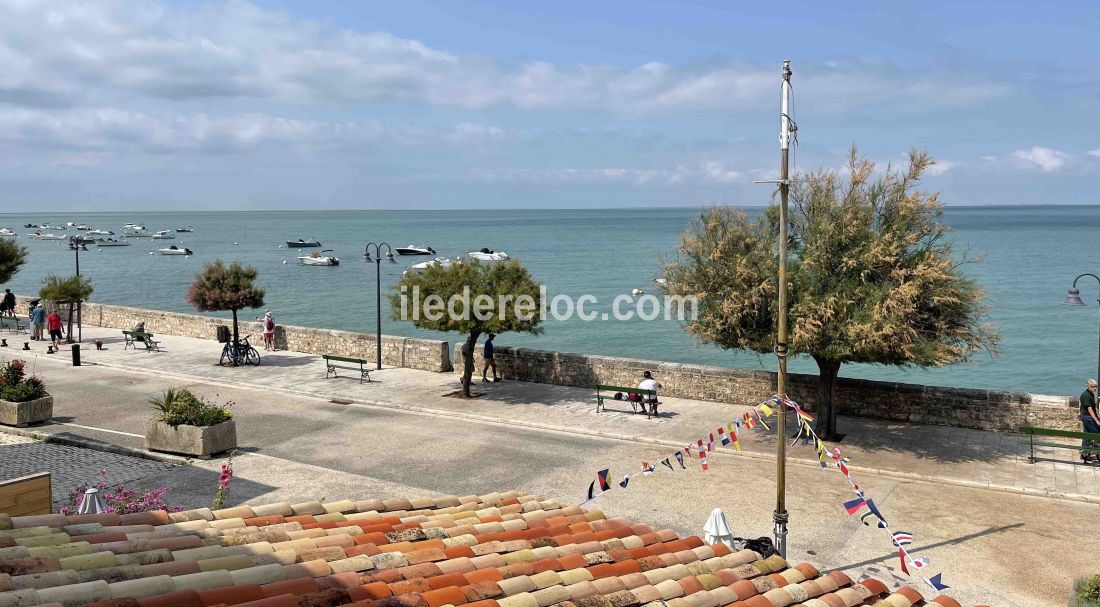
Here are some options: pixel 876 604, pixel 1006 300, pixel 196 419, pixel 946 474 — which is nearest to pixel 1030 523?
pixel 946 474

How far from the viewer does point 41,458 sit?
16297 millimetres

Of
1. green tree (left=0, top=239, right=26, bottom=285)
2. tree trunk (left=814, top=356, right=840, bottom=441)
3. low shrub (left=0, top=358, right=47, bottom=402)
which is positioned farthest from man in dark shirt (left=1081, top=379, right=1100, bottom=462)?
green tree (left=0, top=239, right=26, bottom=285)

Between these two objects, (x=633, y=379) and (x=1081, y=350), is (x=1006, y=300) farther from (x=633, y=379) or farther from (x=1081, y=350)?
(x=633, y=379)

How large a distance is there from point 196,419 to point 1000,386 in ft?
125

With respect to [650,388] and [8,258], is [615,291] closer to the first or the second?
[8,258]

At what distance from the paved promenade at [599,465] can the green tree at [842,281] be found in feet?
7.40

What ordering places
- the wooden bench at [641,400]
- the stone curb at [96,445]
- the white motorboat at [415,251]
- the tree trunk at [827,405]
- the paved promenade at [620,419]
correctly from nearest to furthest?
the paved promenade at [620,419] < the stone curb at [96,445] < the tree trunk at [827,405] < the wooden bench at [641,400] < the white motorboat at [415,251]

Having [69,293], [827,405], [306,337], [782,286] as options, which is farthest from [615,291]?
[782,286]

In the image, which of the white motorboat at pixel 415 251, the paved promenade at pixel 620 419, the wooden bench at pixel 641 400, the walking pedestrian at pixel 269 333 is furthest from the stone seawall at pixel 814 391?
the white motorboat at pixel 415 251

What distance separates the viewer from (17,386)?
19.1 meters

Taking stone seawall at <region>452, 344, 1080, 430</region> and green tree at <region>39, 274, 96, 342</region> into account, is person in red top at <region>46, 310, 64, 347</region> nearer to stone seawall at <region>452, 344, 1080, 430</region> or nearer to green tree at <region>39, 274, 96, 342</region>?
green tree at <region>39, 274, 96, 342</region>

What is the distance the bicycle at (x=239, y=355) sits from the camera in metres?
26.8

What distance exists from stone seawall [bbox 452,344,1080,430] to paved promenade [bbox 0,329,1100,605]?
1.75 ft

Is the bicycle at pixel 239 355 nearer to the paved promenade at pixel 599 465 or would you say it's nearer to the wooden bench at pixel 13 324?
the paved promenade at pixel 599 465
